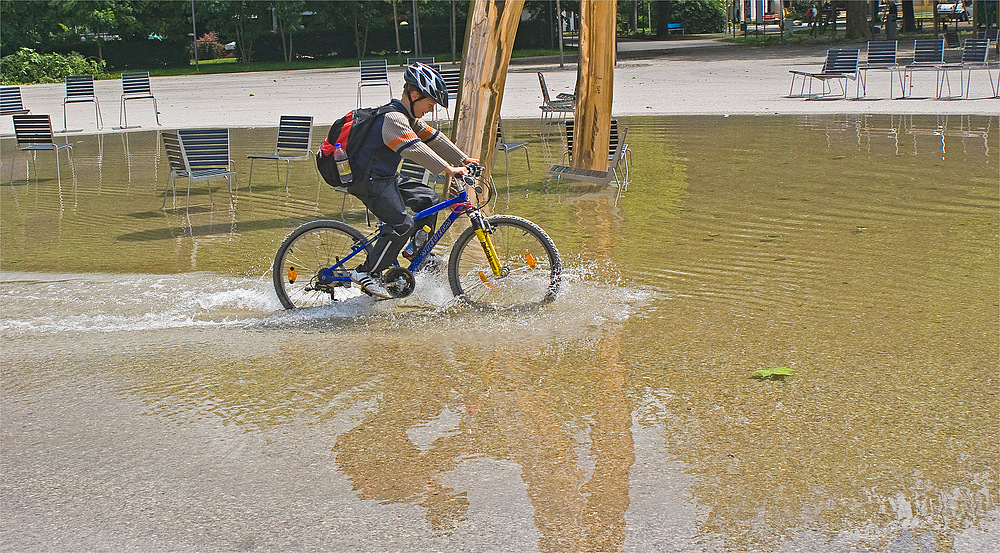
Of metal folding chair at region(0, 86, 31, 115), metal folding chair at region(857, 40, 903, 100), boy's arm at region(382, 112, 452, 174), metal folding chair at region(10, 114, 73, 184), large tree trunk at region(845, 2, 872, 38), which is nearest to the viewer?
boy's arm at region(382, 112, 452, 174)

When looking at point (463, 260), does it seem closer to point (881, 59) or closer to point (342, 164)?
A: point (342, 164)

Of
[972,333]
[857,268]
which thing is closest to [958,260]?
[857,268]

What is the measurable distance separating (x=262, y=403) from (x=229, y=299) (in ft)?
7.49

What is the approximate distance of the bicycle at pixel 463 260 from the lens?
682 cm

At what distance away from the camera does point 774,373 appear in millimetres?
5453

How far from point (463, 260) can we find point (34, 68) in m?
37.7

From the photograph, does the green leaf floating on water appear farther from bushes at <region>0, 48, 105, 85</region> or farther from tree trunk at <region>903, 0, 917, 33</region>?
tree trunk at <region>903, 0, 917, 33</region>

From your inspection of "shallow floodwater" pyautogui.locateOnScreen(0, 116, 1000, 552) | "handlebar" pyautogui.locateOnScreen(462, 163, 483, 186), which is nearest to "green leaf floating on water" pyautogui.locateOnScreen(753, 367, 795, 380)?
"shallow floodwater" pyautogui.locateOnScreen(0, 116, 1000, 552)

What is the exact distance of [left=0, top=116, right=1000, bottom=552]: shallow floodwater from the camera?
3.97m

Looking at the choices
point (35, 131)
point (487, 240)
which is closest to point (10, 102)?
point (35, 131)

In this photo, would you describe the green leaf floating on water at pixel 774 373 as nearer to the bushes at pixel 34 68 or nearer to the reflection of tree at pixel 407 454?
the reflection of tree at pixel 407 454

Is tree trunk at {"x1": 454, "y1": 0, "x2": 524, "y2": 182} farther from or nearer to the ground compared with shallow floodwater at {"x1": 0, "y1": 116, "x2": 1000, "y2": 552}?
farther from the ground

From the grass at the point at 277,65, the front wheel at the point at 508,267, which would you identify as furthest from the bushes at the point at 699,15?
the front wheel at the point at 508,267

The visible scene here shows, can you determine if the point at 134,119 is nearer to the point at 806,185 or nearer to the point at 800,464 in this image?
the point at 806,185
